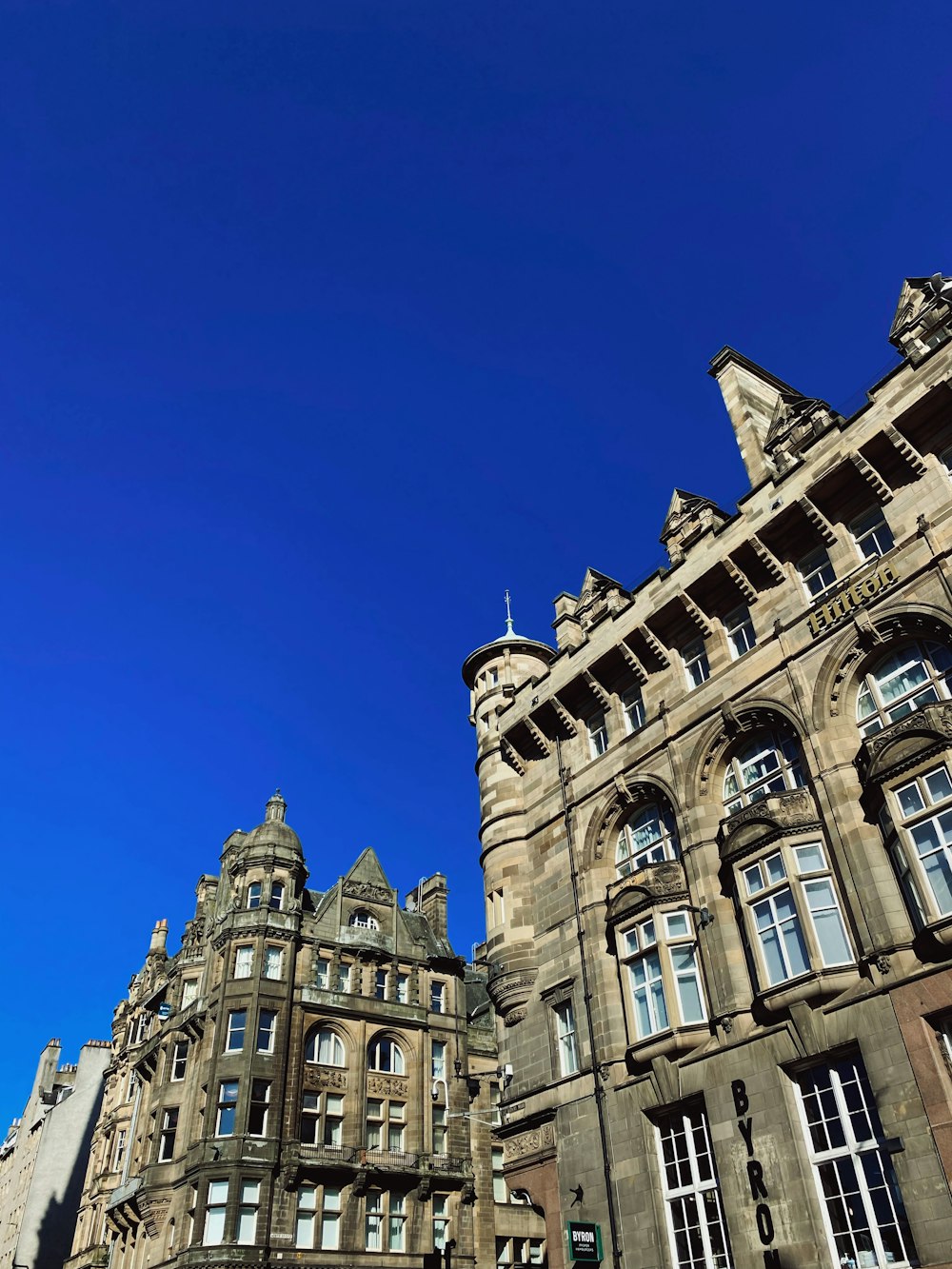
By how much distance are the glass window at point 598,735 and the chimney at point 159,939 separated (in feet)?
140

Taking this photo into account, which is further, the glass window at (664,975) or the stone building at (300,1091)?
the stone building at (300,1091)

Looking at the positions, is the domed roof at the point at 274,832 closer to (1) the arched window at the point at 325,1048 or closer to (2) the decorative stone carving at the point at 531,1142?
(1) the arched window at the point at 325,1048

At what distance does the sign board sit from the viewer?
63.1ft

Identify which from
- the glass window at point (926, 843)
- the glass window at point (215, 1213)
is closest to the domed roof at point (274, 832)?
the glass window at point (215, 1213)

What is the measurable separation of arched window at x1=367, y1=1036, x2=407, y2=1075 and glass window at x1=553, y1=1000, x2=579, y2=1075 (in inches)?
876

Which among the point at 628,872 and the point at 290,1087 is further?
the point at 290,1087

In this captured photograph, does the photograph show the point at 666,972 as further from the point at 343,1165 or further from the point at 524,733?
the point at 343,1165

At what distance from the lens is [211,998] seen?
4194 cm

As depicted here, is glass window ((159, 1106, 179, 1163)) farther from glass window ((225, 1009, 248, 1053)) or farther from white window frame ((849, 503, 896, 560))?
white window frame ((849, 503, 896, 560))

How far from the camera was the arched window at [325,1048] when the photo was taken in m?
41.5

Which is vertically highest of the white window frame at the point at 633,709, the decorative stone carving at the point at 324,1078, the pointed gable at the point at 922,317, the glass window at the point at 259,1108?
the pointed gable at the point at 922,317

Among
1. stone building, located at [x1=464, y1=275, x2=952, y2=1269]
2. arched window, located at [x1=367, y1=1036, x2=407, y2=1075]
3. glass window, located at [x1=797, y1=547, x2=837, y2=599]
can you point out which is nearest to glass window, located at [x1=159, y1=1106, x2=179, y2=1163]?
arched window, located at [x1=367, y1=1036, x2=407, y2=1075]

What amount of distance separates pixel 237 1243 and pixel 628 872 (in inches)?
953

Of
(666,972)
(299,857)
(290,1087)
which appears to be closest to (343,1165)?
(290,1087)
